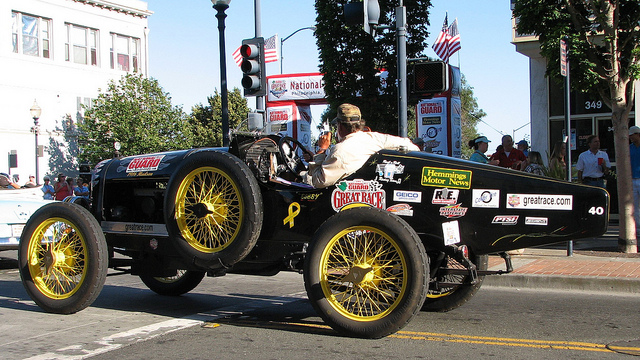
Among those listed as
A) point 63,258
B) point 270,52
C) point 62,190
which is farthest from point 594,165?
point 270,52

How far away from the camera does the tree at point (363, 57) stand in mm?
19922

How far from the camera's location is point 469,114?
60.5 m

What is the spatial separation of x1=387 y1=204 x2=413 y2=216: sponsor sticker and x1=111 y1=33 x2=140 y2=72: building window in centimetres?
3399

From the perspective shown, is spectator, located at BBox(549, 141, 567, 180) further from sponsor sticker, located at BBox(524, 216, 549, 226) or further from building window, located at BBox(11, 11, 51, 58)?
building window, located at BBox(11, 11, 51, 58)

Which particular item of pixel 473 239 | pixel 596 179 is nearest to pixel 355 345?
pixel 473 239

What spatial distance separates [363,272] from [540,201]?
4.67 feet

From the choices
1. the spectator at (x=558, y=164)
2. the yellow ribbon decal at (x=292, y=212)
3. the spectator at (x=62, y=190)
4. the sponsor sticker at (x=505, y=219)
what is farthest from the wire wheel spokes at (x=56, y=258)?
the spectator at (x=62, y=190)

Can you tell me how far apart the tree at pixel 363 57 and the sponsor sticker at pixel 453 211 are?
15472mm

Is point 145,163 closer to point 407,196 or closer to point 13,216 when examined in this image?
point 407,196

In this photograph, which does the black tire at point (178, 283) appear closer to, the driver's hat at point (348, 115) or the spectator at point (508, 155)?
the driver's hat at point (348, 115)

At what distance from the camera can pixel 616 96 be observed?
952 cm

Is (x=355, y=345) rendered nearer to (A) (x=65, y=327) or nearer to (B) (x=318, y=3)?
(A) (x=65, y=327)

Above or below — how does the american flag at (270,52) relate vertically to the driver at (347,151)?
above

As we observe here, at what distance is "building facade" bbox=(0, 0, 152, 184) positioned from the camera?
3203 cm
